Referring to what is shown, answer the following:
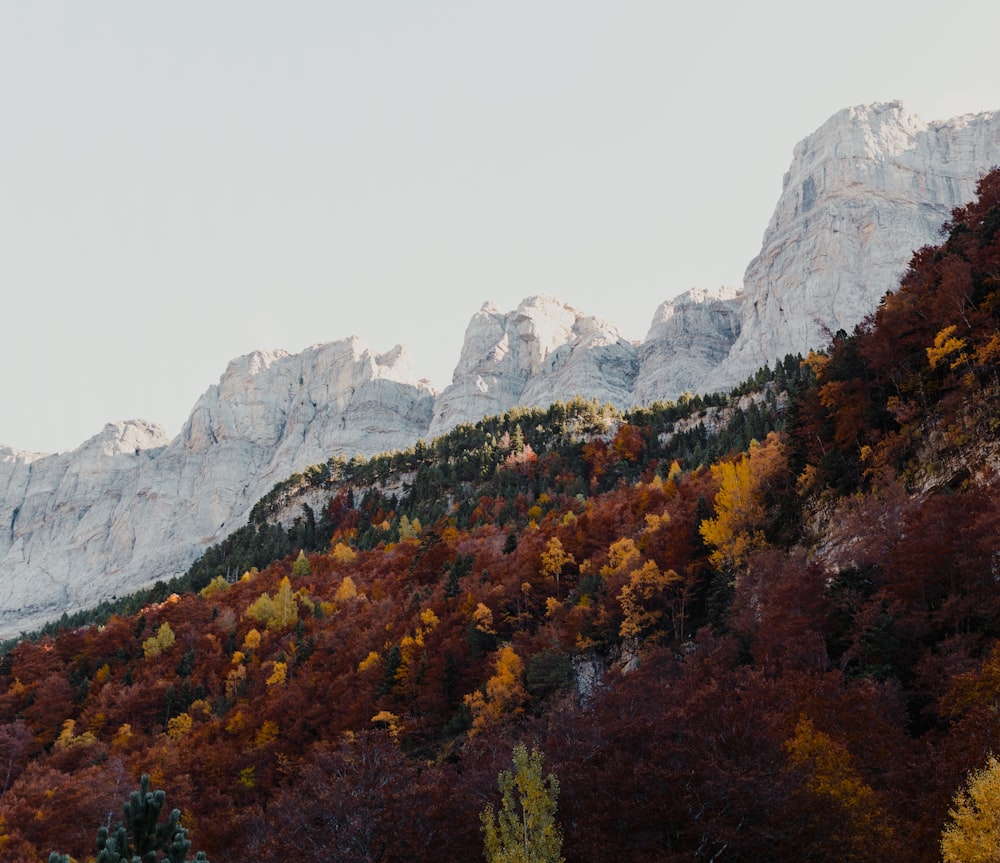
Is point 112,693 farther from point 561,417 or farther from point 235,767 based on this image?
point 561,417

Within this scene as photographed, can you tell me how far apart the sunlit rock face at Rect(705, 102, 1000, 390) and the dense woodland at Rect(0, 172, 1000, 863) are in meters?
75.7

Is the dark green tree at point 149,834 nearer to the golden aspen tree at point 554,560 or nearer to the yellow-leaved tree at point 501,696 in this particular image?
the yellow-leaved tree at point 501,696

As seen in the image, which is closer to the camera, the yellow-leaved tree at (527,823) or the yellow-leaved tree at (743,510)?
the yellow-leaved tree at (527,823)

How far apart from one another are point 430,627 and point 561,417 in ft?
233

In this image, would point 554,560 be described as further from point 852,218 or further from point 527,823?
point 852,218

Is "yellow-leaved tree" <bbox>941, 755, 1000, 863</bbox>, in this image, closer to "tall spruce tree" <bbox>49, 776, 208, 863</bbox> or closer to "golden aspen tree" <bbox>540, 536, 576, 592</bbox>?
"tall spruce tree" <bbox>49, 776, 208, 863</bbox>

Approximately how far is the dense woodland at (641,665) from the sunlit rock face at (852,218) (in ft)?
248

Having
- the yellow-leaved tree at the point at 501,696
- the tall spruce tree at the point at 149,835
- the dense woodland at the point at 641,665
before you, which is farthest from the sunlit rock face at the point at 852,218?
the tall spruce tree at the point at 149,835

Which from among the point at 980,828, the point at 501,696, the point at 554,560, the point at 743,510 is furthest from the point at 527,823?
the point at 554,560

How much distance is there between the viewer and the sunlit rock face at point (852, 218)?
158m

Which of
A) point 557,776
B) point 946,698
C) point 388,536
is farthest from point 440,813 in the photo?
point 388,536

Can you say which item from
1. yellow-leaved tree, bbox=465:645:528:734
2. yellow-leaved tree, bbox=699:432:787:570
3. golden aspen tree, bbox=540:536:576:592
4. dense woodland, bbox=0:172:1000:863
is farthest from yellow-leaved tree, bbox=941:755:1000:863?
golden aspen tree, bbox=540:536:576:592

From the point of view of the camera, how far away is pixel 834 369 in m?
48.7

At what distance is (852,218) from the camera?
541 feet
